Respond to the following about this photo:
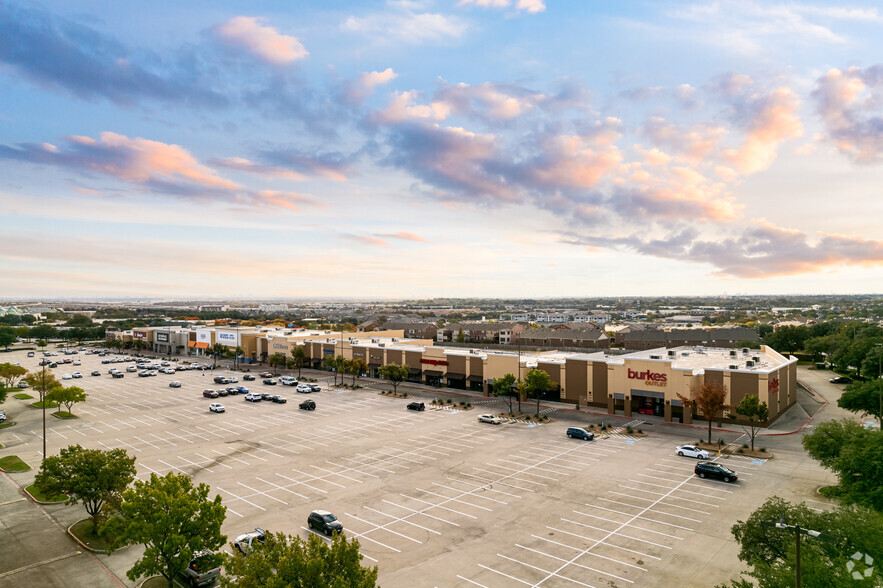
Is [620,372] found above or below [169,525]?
above

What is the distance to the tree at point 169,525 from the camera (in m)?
22.0

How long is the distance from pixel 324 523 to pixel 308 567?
51.6 feet

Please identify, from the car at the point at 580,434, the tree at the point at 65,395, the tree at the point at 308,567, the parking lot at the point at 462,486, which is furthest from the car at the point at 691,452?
the tree at the point at 65,395

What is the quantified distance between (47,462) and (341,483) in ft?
63.9

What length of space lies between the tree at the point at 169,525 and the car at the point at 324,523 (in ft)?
26.5

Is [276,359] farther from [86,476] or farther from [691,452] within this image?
[691,452]

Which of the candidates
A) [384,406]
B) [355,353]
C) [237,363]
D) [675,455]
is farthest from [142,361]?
[675,455]

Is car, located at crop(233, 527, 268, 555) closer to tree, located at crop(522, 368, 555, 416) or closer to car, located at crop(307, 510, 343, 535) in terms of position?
car, located at crop(307, 510, 343, 535)

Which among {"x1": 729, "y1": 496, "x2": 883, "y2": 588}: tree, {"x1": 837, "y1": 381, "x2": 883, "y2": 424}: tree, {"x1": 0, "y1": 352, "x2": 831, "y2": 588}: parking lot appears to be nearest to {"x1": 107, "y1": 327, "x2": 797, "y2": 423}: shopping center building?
{"x1": 837, "y1": 381, "x2": 883, "y2": 424}: tree

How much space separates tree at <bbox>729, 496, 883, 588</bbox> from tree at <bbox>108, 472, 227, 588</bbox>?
73.9 ft

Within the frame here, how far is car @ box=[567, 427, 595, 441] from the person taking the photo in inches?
2071

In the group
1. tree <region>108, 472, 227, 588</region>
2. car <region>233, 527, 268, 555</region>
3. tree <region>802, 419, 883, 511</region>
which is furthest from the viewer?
tree <region>802, 419, 883, 511</region>

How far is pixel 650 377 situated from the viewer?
63.5 meters

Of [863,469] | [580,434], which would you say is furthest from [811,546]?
[580,434]
